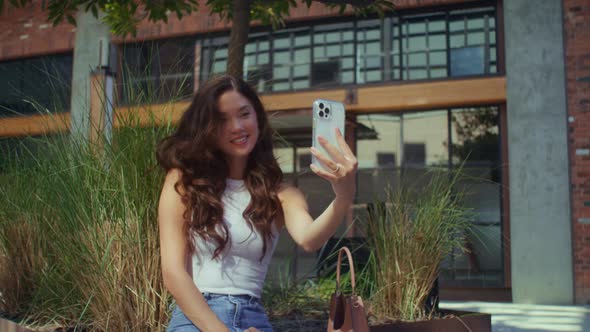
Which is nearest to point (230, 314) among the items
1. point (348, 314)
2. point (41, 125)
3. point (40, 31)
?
point (348, 314)

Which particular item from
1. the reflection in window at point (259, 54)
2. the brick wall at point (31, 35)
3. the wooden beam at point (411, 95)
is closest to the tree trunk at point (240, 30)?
the wooden beam at point (411, 95)

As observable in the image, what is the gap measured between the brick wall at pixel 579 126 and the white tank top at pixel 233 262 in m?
7.58

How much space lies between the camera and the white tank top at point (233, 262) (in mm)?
2025

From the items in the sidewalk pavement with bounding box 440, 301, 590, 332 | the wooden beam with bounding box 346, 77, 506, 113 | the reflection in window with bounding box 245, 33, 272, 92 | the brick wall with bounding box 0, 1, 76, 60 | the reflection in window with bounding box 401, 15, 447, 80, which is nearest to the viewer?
the sidewalk pavement with bounding box 440, 301, 590, 332

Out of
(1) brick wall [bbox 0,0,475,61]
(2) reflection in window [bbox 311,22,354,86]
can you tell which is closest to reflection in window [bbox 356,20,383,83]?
(2) reflection in window [bbox 311,22,354,86]

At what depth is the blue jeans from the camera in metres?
1.97

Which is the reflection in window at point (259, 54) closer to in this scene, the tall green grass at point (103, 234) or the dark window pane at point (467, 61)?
the dark window pane at point (467, 61)

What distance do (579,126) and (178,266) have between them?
801cm

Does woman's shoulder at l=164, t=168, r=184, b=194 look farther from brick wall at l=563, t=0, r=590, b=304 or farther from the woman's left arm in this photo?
brick wall at l=563, t=0, r=590, b=304

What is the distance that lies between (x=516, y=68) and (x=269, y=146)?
7600mm

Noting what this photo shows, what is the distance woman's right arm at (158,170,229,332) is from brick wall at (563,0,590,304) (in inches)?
305

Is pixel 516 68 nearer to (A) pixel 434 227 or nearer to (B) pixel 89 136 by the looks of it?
(A) pixel 434 227

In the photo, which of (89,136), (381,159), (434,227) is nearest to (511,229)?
(381,159)

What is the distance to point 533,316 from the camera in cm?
727
